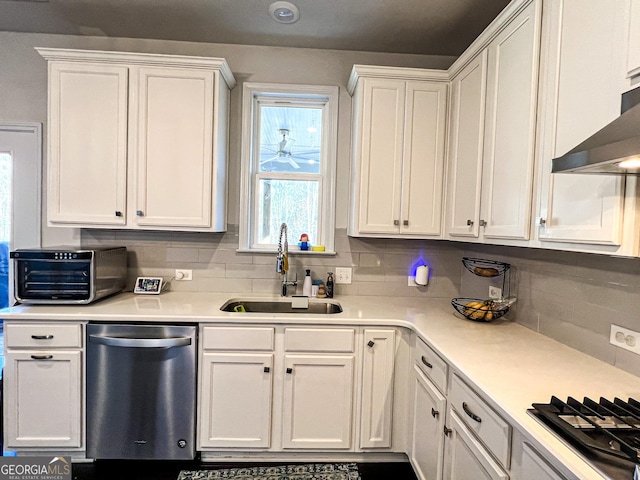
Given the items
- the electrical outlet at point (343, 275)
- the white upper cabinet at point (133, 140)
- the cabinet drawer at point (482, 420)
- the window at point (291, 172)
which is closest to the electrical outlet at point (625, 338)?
the cabinet drawer at point (482, 420)

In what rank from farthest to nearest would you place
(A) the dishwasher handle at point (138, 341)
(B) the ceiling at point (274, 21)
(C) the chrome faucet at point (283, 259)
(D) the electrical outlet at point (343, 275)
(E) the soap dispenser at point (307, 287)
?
(D) the electrical outlet at point (343, 275) → (E) the soap dispenser at point (307, 287) → (C) the chrome faucet at point (283, 259) → (B) the ceiling at point (274, 21) → (A) the dishwasher handle at point (138, 341)

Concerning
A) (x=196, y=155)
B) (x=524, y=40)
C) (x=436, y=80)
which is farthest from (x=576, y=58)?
(x=196, y=155)

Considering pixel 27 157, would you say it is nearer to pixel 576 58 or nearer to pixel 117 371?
pixel 117 371

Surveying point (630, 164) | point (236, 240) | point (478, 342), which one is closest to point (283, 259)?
point (236, 240)

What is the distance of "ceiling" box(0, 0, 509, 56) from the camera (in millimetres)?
2154

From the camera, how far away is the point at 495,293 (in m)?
2.29

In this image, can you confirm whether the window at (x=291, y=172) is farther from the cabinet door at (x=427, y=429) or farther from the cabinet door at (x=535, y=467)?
the cabinet door at (x=535, y=467)

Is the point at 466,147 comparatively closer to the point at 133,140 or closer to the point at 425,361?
the point at 425,361

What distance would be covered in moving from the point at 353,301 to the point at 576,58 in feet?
5.89

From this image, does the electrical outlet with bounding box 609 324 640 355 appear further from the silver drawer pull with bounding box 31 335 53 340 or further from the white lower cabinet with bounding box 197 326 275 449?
the silver drawer pull with bounding box 31 335 53 340

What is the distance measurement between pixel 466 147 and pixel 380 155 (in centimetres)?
53

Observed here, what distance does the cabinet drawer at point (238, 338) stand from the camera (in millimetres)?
2041

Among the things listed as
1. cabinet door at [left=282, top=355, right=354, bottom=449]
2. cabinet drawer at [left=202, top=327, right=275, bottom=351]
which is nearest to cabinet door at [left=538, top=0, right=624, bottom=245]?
cabinet door at [left=282, top=355, right=354, bottom=449]

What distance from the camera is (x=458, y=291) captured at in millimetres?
2781
